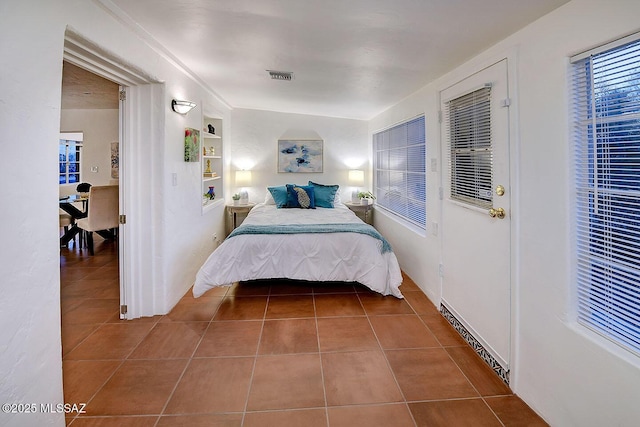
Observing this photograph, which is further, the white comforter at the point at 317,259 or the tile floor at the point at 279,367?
the white comforter at the point at 317,259

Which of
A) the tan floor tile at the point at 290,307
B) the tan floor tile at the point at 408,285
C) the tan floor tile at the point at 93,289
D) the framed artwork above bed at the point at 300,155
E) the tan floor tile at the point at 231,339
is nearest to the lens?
the tan floor tile at the point at 231,339

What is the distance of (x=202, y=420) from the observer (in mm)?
1726

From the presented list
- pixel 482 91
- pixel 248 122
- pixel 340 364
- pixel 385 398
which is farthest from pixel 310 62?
pixel 248 122

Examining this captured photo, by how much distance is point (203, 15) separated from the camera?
79.2 inches

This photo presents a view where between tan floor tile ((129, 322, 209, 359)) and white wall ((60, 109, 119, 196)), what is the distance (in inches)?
197

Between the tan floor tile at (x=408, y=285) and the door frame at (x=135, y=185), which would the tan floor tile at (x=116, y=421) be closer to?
the door frame at (x=135, y=185)

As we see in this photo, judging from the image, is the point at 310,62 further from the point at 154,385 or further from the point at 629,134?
the point at 154,385

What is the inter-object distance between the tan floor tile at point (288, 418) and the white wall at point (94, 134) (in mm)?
6291

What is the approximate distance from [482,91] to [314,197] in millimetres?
3281

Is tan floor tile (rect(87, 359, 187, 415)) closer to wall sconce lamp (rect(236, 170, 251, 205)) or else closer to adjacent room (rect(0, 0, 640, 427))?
adjacent room (rect(0, 0, 640, 427))

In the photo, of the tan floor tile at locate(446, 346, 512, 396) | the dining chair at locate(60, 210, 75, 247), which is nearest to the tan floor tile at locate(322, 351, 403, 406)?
the tan floor tile at locate(446, 346, 512, 396)

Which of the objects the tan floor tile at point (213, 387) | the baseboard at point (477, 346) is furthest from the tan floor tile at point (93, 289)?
the baseboard at point (477, 346)

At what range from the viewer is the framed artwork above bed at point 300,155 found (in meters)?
5.86

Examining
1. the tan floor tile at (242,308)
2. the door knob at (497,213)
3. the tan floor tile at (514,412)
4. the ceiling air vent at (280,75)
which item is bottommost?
the tan floor tile at (514,412)
